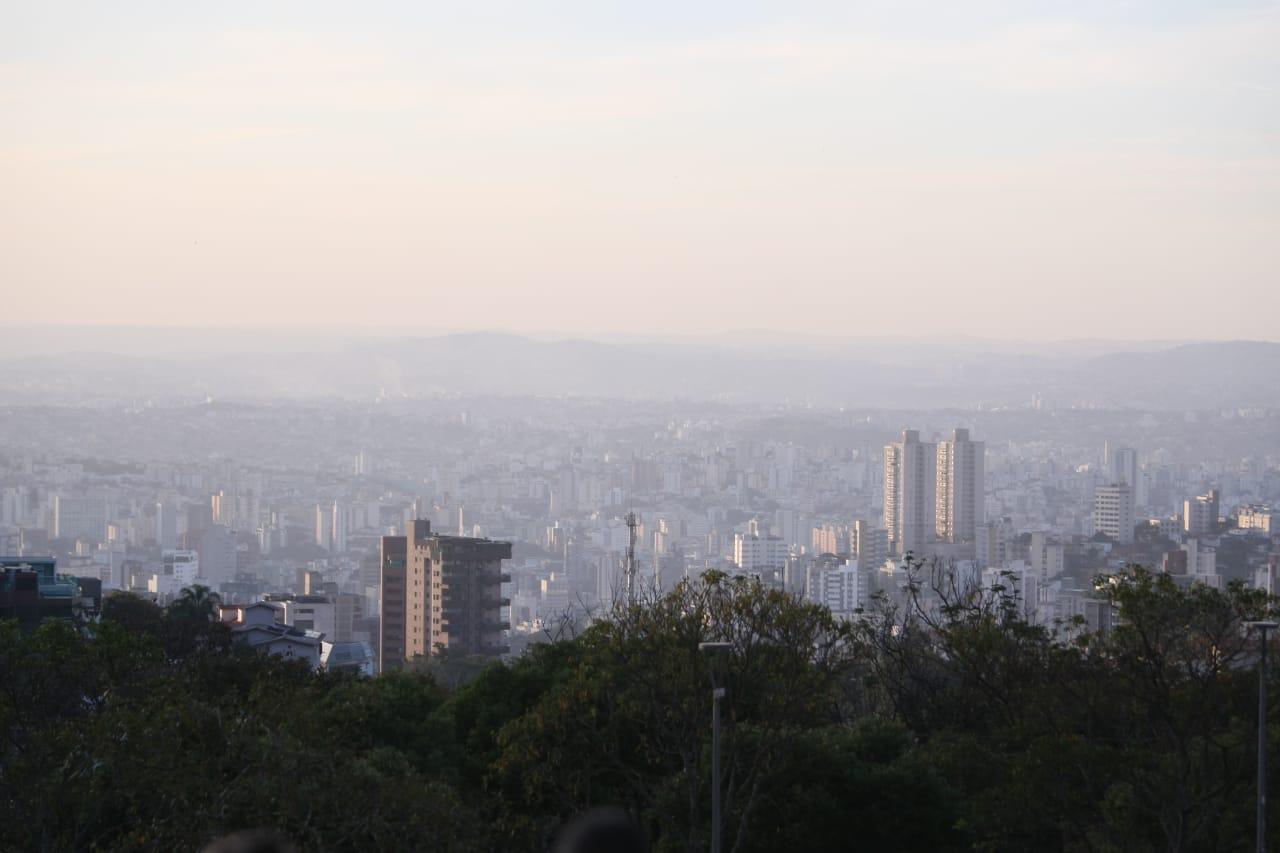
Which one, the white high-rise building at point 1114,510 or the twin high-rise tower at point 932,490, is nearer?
the white high-rise building at point 1114,510

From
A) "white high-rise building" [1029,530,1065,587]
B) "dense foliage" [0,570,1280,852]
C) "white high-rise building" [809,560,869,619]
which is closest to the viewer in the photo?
"dense foliage" [0,570,1280,852]

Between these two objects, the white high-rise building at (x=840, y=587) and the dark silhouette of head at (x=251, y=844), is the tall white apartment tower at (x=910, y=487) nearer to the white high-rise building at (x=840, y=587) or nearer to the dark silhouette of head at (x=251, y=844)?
the white high-rise building at (x=840, y=587)

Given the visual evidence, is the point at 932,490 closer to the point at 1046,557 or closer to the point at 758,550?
the point at 758,550

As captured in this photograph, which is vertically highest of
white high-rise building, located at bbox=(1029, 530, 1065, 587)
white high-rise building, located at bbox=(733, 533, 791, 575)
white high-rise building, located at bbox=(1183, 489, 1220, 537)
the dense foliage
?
the dense foliage

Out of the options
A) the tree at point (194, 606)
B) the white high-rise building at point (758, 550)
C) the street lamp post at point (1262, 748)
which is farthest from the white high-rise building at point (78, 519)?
the street lamp post at point (1262, 748)

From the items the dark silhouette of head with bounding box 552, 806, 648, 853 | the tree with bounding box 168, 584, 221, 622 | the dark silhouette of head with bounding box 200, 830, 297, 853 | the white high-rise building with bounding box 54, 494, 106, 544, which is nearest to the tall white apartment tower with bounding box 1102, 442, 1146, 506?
the white high-rise building with bounding box 54, 494, 106, 544

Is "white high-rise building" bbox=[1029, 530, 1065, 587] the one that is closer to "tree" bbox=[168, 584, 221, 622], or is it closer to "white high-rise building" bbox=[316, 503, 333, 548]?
"white high-rise building" bbox=[316, 503, 333, 548]
